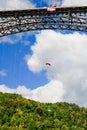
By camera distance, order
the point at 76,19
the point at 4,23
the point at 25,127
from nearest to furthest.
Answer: the point at 76,19, the point at 4,23, the point at 25,127

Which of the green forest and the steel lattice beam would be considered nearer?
the steel lattice beam

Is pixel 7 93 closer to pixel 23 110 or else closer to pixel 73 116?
pixel 23 110

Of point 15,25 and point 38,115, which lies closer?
point 15,25

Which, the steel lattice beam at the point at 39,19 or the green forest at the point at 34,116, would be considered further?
the green forest at the point at 34,116

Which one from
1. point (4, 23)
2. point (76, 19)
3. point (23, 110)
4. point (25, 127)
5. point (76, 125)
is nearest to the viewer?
point (76, 19)

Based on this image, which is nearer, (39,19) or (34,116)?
(39,19)

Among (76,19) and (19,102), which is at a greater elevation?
(19,102)

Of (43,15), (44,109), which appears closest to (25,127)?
(44,109)

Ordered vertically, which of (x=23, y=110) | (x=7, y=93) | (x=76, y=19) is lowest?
(x=76, y=19)
